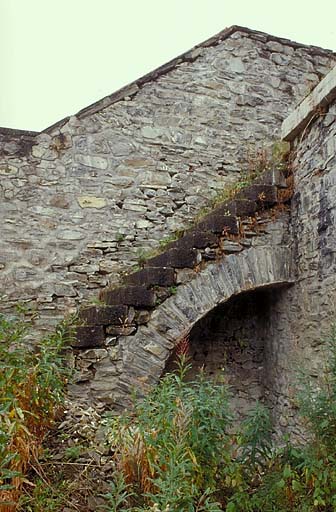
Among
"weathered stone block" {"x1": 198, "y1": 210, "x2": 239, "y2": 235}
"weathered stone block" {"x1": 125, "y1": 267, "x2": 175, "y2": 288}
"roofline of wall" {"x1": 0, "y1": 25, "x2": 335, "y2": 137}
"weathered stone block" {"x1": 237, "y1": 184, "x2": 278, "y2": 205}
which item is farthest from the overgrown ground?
"roofline of wall" {"x1": 0, "y1": 25, "x2": 335, "y2": 137}

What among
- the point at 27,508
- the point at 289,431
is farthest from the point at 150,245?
the point at 27,508

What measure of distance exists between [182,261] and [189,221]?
1379mm

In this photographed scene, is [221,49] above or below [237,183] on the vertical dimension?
above

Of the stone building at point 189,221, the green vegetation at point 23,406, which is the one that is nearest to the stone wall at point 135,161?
the stone building at point 189,221

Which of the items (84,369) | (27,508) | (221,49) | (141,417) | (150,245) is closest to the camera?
(27,508)

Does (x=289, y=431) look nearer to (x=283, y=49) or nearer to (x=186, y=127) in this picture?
(x=186, y=127)

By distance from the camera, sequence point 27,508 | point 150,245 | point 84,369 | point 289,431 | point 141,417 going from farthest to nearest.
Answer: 1. point 150,245
2. point 289,431
3. point 84,369
4. point 141,417
5. point 27,508

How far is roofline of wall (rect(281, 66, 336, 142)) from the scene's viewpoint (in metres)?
4.29

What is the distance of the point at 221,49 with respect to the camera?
6.33 m

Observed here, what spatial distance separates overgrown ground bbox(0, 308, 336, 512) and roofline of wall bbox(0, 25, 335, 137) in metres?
3.11

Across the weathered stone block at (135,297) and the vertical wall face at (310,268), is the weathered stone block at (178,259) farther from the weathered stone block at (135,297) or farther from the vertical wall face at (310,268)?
the vertical wall face at (310,268)

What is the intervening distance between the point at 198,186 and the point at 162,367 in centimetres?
256

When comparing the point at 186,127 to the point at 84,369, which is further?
the point at 186,127

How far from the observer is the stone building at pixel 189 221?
4453 millimetres
